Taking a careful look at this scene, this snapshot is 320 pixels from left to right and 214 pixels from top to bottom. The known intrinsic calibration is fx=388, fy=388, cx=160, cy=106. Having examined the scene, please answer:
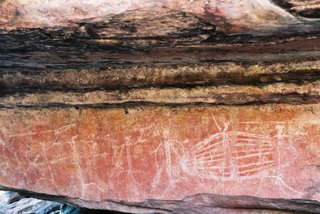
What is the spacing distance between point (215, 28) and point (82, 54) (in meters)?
0.68

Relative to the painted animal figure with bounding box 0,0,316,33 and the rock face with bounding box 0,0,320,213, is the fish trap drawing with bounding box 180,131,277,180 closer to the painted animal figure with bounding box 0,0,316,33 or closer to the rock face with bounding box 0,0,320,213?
the rock face with bounding box 0,0,320,213

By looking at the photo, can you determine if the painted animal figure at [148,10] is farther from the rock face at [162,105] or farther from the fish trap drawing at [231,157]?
the fish trap drawing at [231,157]

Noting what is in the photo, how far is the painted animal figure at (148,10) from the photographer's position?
1.11 m

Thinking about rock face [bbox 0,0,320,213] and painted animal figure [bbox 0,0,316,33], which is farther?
rock face [bbox 0,0,320,213]

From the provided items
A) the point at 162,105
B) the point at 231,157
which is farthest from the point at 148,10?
the point at 231,157

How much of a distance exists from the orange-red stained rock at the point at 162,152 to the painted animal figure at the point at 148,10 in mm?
851

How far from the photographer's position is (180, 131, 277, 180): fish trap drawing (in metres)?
1.98

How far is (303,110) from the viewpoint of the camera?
1902 millimetres

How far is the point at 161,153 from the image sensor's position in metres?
2.18

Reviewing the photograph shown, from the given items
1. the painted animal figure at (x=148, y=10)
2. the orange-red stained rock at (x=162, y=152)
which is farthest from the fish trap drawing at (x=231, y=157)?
the painted animal figure at (x=148, y=10)

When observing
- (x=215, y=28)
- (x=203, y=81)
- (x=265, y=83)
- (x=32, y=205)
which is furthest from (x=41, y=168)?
(x=32, y=205)

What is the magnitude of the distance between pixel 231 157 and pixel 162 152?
387mm

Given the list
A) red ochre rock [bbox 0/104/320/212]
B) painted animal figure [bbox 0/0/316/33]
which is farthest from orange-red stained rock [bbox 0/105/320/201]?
painted animal figure [bbox 0/0/316/33]

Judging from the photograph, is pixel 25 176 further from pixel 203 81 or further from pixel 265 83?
pixel 265 83
